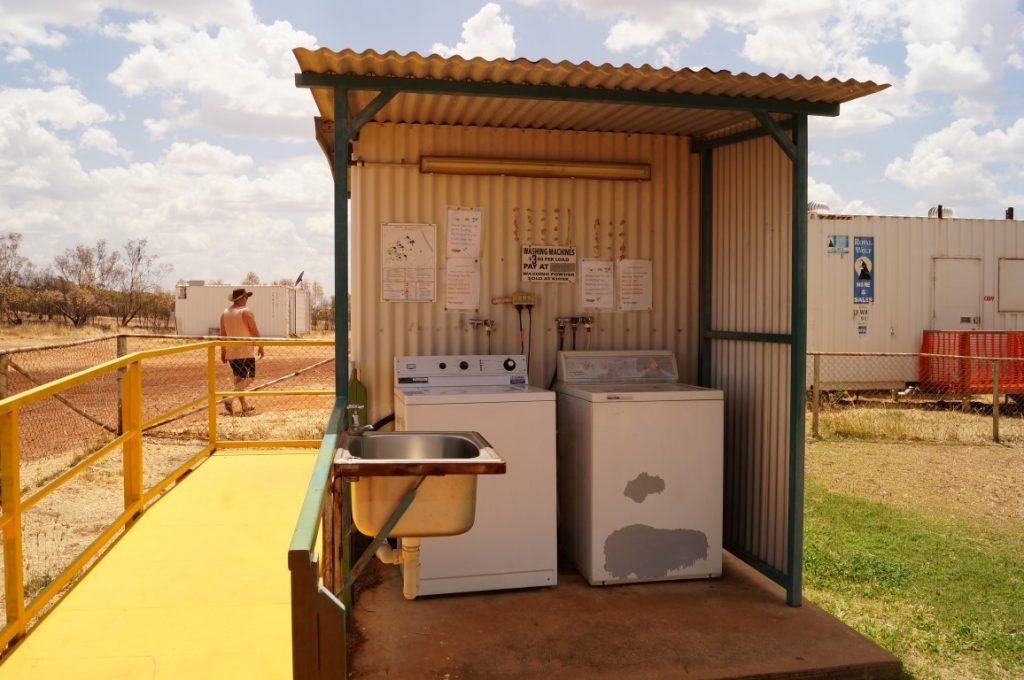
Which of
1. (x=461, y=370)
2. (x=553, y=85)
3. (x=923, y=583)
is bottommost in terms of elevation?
(x=923, y=583)

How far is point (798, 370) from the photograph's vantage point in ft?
15.5

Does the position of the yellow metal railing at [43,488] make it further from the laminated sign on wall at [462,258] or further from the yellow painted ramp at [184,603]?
the laminated sign on wall at [462,258]

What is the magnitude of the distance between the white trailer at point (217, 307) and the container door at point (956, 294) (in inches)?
825

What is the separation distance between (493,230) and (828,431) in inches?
251

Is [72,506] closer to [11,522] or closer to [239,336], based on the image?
[11,522]

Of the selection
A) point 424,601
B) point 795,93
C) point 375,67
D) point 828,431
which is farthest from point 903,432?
point 375,67

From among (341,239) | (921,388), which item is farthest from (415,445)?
(921,388)

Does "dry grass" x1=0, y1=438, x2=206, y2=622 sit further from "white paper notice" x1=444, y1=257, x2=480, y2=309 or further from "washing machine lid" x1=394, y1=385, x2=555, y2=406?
"white paper notice" x1=444, y1=257, x2=480, y2=309

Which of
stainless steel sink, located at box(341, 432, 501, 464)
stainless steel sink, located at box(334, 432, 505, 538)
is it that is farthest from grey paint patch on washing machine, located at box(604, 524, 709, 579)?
stainless steel sink, located at box(334, 432, 505, 538)

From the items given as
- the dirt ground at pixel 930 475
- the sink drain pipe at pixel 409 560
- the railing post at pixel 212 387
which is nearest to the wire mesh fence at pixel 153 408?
the railing post at pixel 212 387

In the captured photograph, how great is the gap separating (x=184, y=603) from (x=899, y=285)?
38.9 ft

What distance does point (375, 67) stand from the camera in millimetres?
4238

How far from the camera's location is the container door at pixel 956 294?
43.7 ft

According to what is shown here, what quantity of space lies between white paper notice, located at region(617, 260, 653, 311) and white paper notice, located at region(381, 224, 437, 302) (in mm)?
1323
